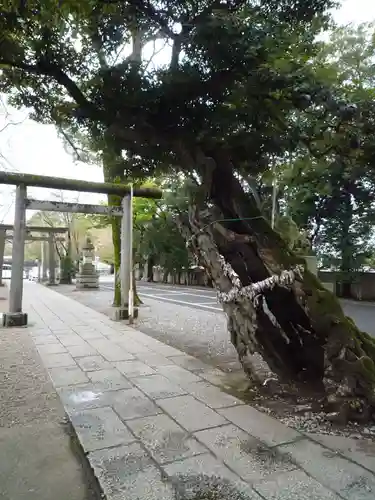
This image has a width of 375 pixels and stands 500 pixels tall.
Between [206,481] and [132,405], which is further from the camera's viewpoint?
[132,405]

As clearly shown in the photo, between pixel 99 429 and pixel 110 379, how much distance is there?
116 cm

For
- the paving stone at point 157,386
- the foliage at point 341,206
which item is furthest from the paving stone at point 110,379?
the foliage at point 341,206

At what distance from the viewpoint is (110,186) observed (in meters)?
7.48

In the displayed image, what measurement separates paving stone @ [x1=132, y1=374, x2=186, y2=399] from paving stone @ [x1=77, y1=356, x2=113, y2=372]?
2.05 ft

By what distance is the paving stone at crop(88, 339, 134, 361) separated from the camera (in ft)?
15.0

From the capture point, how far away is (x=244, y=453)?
2197 millimetres

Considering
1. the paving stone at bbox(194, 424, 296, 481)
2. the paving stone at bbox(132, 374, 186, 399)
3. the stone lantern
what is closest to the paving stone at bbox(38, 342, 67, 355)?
the paving stone at bbox(132, 374, 186, 399)

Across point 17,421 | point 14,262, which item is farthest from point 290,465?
point 14,262

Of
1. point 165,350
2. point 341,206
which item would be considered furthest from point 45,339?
point 341,206

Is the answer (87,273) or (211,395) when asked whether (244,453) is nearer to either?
(211,395)

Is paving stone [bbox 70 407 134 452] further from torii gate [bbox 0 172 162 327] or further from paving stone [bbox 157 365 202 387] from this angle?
torii gate [bbox 0 172 162 327]

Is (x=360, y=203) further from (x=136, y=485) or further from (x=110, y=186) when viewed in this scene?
(x=136, y=485)

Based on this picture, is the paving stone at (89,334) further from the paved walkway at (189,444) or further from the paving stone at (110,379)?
the paving stone at (110,379)

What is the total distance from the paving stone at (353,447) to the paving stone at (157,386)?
130 cm
